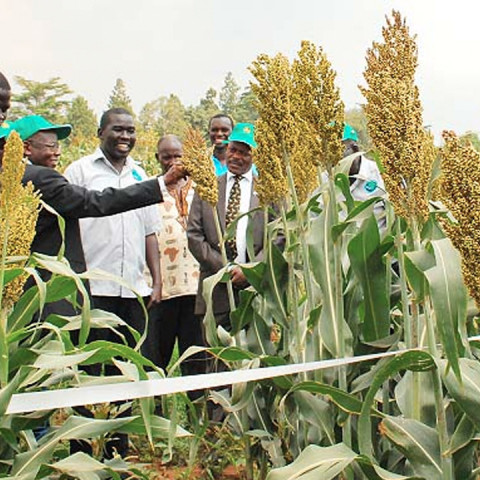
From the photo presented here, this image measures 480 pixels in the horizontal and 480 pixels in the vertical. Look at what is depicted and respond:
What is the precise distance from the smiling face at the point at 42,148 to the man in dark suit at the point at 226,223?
A: 78cm

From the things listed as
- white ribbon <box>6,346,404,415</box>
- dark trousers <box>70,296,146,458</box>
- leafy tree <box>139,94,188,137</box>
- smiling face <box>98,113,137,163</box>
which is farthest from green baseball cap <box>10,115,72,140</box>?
leafy tree <box>139,94,188,137</box>

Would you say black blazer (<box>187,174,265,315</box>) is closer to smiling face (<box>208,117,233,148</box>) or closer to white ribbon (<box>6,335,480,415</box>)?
smiling face (<box>208,117,233,148</box>)

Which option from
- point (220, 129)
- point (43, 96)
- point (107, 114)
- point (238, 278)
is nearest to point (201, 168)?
point (238, 278)

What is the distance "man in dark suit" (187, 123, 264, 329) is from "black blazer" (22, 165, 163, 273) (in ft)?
2.30

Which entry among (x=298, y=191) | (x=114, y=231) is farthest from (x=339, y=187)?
(x=114, y=231)

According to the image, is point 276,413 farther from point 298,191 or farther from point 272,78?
point 272,78

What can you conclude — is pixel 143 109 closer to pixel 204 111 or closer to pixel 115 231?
pixel 204 111

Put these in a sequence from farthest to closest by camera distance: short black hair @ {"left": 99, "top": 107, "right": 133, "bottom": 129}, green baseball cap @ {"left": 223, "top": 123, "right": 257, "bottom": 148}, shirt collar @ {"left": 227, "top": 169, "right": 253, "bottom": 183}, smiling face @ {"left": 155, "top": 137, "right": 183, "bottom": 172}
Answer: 1. smiling face @ {"left": 155, "top": 137, "right": 183, "bottom": 172}
2. short black hair @ {"left": 99, "top": 107, "right": 133, "bottom": 129}
3. shirt collar @ {"left": 227, "top": 169, "right": 253, "bottom": 183}
4. green baseball cap @ {"left": 223, "top": 123, "right": 257, "bottom": 148}

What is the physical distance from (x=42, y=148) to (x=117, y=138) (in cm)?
53

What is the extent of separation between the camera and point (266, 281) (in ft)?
8.01

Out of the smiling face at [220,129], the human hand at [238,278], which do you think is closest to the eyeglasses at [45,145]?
the human hand at [238,278]

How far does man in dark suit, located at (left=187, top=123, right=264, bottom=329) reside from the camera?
12.8 ft

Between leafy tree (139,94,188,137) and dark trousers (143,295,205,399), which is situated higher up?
leafy tree (139,94,188,137)

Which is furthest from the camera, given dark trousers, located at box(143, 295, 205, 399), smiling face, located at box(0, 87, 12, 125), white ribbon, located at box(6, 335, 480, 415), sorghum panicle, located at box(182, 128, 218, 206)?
dark trousers, located at box(143, 295, 205, 399)
